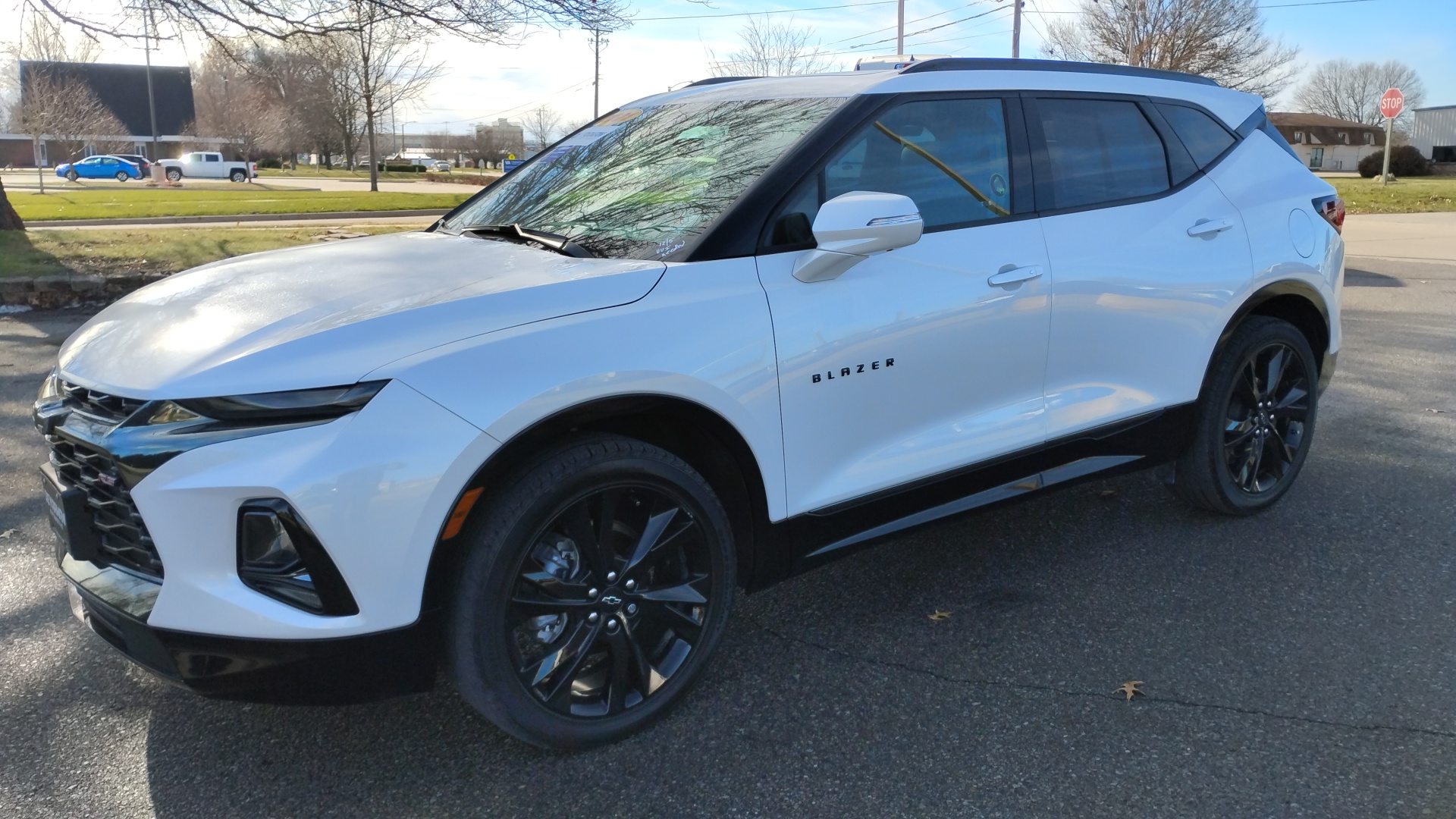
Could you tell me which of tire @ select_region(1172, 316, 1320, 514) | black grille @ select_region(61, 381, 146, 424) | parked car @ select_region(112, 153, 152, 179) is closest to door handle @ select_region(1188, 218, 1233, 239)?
tire @ select_region(1172, 316, 1320, 514)

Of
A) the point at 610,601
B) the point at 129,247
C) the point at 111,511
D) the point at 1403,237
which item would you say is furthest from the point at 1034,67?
the point at 1403,237

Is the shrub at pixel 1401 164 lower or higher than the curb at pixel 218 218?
higher

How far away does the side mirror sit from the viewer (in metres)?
2.81

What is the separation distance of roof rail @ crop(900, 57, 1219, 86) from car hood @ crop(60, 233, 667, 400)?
1.31 meters

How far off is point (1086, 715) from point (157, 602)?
2330mm

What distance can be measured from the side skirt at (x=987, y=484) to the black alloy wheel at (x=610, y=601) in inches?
13.3

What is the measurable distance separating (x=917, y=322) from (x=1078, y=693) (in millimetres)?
1149

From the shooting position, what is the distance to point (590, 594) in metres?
2.65

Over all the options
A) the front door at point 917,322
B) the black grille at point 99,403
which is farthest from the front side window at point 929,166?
the black grille at point 99,403

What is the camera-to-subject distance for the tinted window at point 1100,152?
3.65 metres

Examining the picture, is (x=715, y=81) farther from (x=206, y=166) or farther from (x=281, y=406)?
(x=206, y=166)

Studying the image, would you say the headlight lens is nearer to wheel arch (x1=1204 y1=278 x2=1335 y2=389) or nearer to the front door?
the front door

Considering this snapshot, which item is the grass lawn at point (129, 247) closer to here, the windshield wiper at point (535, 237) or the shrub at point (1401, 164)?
the windshield wiper at point (535, 237)

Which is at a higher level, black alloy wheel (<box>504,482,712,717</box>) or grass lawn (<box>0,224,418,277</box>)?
grass lawn (<box>0,224,418,277</box>)
